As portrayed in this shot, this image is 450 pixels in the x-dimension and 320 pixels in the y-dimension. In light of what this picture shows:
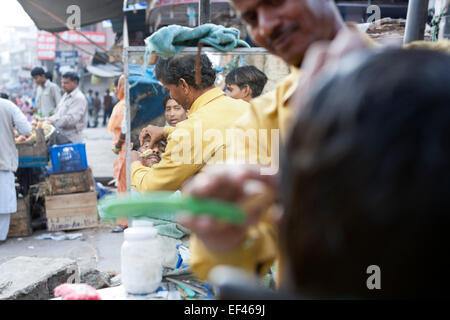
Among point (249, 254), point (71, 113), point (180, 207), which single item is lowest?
point (249, 254)

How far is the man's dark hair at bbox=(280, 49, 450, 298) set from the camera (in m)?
0.48

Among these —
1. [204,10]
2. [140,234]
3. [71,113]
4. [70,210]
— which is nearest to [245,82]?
[204,10]

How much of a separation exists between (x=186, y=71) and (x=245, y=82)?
94 cm

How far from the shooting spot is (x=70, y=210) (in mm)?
6219

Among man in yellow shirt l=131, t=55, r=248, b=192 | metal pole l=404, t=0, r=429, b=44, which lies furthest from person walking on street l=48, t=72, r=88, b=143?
metal pole l=404, t=0, r=429, b=44

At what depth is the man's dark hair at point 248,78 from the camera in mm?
3626

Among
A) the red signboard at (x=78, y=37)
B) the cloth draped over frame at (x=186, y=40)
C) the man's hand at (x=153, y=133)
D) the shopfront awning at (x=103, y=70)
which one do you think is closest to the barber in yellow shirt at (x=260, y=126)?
the cloth draped over frame at (x=186, y=40)

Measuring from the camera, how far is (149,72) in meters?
3.22

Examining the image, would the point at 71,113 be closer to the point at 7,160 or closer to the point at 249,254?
the point at 7,160

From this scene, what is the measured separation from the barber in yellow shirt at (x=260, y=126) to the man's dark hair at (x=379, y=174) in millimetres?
95

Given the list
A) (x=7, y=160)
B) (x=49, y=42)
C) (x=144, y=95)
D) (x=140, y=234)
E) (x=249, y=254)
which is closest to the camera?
(x=249, y=254)

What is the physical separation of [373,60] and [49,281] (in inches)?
141
